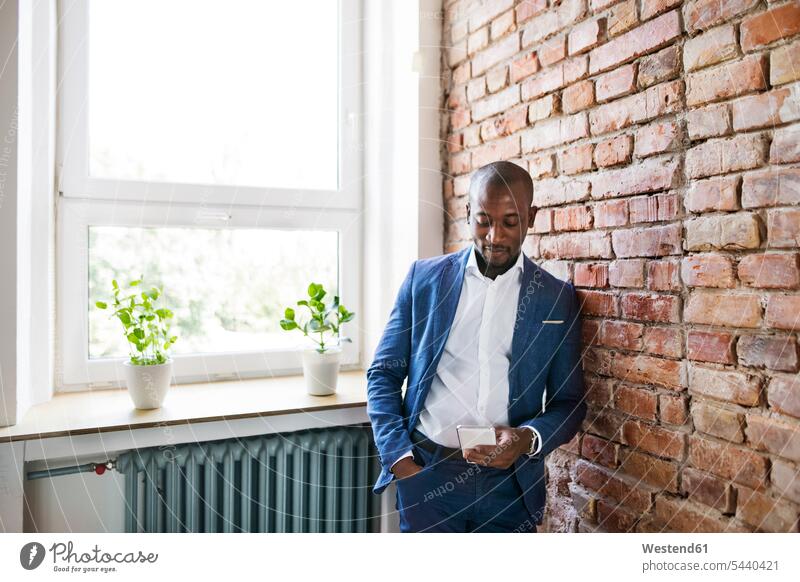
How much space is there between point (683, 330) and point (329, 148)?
116 cm

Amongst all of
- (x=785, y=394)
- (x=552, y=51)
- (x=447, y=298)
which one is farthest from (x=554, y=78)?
(x=785, y=394)

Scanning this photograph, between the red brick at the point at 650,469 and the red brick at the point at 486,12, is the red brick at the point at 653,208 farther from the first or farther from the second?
the red brick at the point at 486,12

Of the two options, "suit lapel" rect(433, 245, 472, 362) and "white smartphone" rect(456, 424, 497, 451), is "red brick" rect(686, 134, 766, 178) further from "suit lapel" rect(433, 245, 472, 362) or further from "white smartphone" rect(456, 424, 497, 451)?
"white smartphone" rect(456, 424, 497, 451)

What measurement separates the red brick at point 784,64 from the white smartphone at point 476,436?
2.23 ft

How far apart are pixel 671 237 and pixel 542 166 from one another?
344 millimetres

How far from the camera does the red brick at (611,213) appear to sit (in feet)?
3.13

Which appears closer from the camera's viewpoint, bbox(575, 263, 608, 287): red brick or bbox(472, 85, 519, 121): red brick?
bbox(575, 263, 608, 287): red brick

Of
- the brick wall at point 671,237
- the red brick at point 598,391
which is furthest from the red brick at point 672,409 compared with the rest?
the red brick at point 598,391

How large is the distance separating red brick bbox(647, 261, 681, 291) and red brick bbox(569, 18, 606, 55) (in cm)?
44

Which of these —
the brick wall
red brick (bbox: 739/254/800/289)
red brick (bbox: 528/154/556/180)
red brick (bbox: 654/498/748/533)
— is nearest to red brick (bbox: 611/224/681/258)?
the brick wall

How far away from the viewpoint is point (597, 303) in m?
1.02

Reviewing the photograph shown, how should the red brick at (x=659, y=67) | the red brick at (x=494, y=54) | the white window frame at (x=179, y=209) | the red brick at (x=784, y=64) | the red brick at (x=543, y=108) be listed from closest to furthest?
the red brick at (x=784, y=64) < the red brick at (x=659, y=67) < the red brick at (x=543, y=108) < the red brick at (x=494, y=54) < the white window frame at (x=179, y=209)

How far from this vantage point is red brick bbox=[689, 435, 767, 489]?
2.52 feet

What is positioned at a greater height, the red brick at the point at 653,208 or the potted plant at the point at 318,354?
the red brick at the point at 653,208
